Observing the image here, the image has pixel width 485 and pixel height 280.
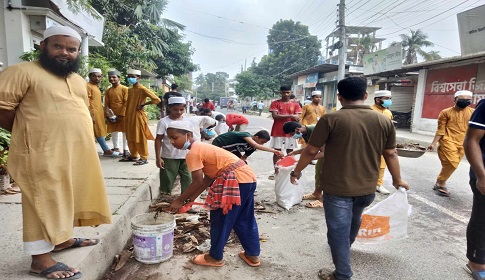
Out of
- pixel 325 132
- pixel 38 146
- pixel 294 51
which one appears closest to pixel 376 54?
pixel 325 132

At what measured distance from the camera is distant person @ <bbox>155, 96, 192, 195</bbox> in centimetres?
417

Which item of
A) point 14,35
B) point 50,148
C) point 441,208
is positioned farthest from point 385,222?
point 14,35

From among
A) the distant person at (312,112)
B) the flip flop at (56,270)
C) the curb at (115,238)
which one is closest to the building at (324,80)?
the distant person at (312,112)

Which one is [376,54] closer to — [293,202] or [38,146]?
[293,202]

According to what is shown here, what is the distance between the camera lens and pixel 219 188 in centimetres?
264

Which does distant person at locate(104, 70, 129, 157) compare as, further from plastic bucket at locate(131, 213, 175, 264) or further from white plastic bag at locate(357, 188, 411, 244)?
white plastic bag at locate(357, 188, 411, 244)

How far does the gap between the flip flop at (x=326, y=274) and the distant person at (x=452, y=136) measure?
12.0ft

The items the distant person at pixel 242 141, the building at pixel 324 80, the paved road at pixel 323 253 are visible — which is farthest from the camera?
the building at pixel 324 80

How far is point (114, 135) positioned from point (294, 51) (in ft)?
120

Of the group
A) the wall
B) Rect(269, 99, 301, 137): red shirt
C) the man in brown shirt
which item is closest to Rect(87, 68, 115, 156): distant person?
the wall

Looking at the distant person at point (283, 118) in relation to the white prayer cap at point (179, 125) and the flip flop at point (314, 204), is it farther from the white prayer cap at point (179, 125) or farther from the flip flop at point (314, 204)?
the white prayer cap at point (179, 125)

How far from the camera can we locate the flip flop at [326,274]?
268 centimetres

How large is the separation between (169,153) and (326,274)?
256cm

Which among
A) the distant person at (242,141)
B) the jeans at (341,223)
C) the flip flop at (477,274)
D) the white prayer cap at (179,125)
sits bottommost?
the flip flop at (477,274)
